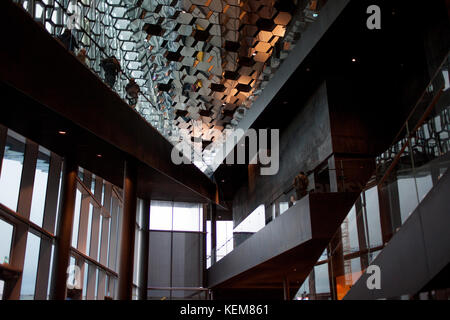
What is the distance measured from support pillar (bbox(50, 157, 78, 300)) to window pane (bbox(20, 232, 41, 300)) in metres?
0.45

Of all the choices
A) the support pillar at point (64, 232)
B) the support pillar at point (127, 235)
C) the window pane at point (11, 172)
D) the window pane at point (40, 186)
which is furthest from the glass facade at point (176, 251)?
the window pane at point (11, 172)

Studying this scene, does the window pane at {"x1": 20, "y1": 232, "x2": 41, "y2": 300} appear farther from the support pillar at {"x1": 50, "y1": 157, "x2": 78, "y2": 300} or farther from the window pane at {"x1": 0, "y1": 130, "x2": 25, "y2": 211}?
the window pane at {"x1": 0, "y1": 130, "x2": 25, "y2": 211}

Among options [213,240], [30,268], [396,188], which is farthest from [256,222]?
[396,188]

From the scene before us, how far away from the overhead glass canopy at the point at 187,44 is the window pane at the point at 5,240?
3046 millimetres


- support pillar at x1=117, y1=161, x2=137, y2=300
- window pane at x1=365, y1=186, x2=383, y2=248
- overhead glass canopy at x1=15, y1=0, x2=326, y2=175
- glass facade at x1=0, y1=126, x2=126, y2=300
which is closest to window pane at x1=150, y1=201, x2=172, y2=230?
overhead glass canopy at x1=15, y1=0, x2=326, y2=175

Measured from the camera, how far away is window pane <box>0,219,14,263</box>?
694cm

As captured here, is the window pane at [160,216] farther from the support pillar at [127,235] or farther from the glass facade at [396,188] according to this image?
the glass facade at [396,188]

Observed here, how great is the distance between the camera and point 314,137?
1203 centimetres

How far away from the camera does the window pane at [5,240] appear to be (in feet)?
22.8

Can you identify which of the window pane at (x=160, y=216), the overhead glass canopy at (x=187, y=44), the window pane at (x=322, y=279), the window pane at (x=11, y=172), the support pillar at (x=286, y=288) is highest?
the overhead glass canopy at (x=187, y=44)
